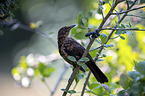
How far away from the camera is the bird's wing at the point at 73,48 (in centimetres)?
152

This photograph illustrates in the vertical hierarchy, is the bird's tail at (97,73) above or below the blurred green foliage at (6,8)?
below

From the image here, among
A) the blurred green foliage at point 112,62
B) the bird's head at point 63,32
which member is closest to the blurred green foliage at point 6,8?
the blurred green foliage at point 112,62

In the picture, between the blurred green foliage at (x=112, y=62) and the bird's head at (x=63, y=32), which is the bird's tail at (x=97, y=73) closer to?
the blurred green foliage at (x=112, y=62)

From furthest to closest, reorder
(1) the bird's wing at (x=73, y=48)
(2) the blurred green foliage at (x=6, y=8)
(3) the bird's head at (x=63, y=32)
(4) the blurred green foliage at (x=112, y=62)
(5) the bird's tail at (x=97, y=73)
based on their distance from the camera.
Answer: (3) the bird's head at (x=63, y=32) → (1) the bird's wing at (x=73, y=48) → (5) the bird's tail at (x=97, y=73) → (2) the blurred green foliage at (x=6, y=8) → (4) the blurred green foliage at (x=112, y=62)

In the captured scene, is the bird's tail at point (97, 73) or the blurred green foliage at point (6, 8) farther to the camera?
the bird's tail at point (97, 73)

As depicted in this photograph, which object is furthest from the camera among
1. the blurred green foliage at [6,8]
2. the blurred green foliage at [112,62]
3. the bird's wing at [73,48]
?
the bird's wing at [73,48]

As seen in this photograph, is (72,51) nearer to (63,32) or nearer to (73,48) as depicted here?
(73,48)

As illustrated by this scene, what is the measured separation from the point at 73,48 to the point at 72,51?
3cm

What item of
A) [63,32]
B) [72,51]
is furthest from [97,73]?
[63,32]

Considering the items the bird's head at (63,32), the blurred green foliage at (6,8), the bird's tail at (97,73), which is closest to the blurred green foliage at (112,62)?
the bird's tail at (97,73)

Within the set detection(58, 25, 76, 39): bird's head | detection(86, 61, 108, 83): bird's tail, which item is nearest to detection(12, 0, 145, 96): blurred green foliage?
detection(86, 61, 108, 83): bird's tail

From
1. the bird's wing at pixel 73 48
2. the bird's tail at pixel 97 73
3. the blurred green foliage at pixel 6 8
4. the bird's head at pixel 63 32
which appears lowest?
the bird's tail at pixel 97 73

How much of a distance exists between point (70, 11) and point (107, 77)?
4.32 metres

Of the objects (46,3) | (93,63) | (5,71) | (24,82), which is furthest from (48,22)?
(93,63)
